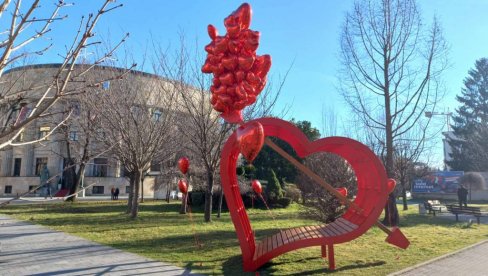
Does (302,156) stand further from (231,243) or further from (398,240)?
(231,243)

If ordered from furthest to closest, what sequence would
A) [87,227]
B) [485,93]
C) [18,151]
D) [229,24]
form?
[485,93] → [18,151] → [87,227] → [229,24]

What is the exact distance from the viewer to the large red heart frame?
7418 millimetres

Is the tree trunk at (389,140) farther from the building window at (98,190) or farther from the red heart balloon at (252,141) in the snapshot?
the building window at (98,190)

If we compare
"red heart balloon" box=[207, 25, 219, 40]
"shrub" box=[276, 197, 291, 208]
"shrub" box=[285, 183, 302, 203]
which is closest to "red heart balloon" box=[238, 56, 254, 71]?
"red heart balloon" box=[207, 25, 219, 40]

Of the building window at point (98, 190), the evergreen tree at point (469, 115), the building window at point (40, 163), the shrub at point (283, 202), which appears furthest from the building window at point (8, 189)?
the evergreen tree at point (469, 115)

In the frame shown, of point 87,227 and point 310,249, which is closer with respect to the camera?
point 310,249

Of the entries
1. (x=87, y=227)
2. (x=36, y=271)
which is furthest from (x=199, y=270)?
(x=87, y=227)

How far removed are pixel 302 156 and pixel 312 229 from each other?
71.8 inches

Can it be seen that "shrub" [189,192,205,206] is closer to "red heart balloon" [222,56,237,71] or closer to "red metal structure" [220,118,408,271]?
"red metal structure" [220,118,408,271]

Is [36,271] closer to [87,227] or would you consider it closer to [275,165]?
[87,227]

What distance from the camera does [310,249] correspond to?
395 inches

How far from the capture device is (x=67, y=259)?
855cm

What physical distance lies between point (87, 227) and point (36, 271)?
656 cm

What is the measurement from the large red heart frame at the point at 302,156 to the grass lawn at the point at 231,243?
586 mm
